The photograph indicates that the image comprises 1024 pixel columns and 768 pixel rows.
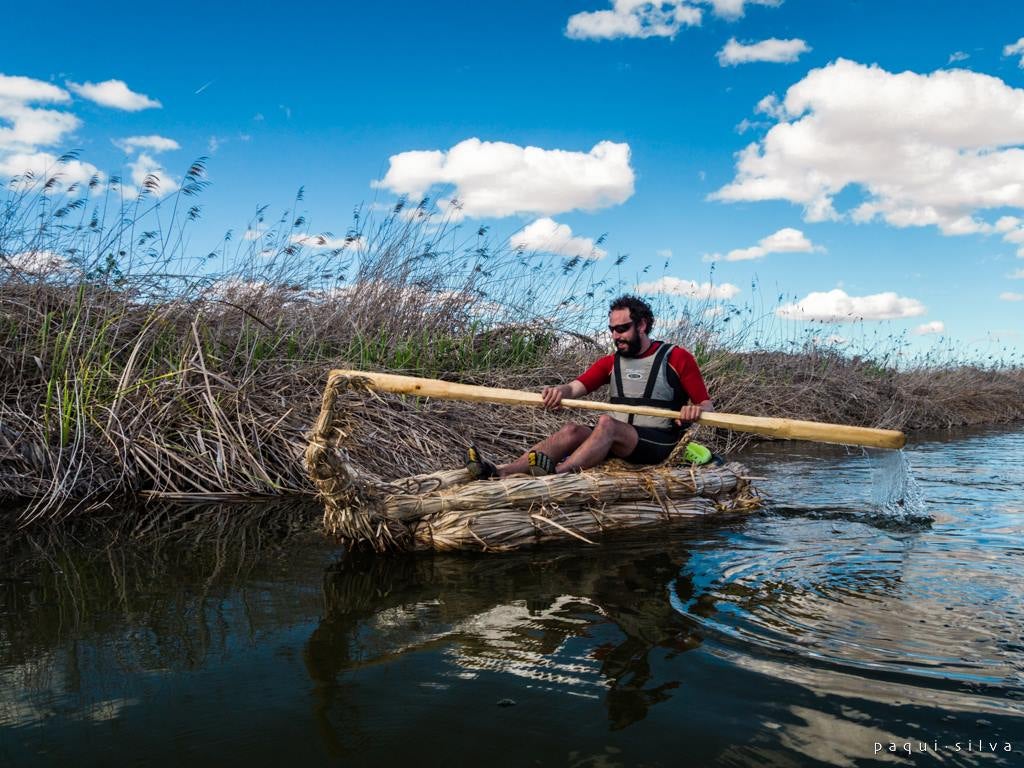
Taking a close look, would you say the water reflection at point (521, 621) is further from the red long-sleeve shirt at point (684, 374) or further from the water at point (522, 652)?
the red long-sleeve shirt at point (684, 374)

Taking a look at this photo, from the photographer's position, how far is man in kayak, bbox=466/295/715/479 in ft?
15.5

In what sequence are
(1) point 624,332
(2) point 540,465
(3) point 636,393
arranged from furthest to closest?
(3) point 636,393, (1) point 624,332, (2) point 540,465

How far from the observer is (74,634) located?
271cm

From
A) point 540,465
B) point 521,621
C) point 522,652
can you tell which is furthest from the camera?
point 540,465

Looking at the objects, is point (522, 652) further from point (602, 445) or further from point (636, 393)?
point (636, 393)

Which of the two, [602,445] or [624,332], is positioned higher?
[624,332]

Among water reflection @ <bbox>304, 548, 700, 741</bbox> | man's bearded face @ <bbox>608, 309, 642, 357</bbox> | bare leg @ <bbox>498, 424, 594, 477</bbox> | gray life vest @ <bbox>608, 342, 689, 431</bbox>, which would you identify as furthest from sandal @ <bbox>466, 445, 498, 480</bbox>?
man's bearded face @ <bbox>608, 309, 642, 357</bbox>

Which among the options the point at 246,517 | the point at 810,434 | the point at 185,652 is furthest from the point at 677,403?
the point at 185,652

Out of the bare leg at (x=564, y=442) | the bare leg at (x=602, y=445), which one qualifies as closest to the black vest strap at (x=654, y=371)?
the bare leg at (x=602, y=445)

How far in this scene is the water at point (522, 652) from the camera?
192cm

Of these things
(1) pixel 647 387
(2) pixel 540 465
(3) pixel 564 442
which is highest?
(1) pixel 647 387

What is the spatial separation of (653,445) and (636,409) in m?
0.91

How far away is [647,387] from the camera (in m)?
4.96

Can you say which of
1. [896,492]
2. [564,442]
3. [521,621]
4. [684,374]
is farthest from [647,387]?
[521,621]
